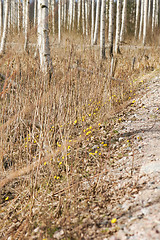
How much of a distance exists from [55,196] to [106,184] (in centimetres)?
49

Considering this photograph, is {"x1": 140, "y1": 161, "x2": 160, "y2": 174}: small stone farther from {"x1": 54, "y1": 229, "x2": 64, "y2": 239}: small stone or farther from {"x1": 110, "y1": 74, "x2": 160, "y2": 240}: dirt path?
{"x1": 54, "y1": 229, "x2": 64, "y2": 239}: small stone

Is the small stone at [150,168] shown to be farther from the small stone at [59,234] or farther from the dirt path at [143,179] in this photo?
the small stone at [59,234]

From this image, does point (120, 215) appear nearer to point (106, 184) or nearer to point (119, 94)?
point (106, 184)

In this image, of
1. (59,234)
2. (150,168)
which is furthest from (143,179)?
(59,234)

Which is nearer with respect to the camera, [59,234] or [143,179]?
[59,234]

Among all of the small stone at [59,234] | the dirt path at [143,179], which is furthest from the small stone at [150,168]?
the small stone at [59,234]

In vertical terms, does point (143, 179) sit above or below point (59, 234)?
above

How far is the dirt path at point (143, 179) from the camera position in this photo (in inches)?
53.8

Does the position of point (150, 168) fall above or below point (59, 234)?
above

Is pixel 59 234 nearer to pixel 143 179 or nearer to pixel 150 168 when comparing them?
pixel 143 179

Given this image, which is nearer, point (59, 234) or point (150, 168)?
point (59, 234)

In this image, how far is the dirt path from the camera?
1368 mm

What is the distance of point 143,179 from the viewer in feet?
6.20

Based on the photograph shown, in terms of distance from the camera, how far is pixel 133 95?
14.5 feet
